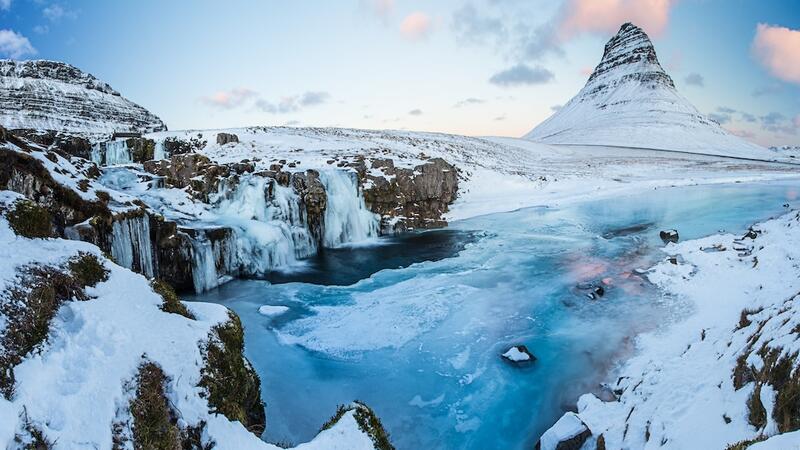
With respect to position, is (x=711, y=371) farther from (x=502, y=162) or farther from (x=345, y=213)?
(x=502, y=162)

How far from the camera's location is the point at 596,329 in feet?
46.4

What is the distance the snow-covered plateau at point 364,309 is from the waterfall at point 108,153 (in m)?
0.17

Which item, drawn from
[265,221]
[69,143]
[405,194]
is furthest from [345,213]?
[69,143]

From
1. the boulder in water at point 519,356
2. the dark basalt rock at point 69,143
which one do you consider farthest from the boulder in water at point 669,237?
the dark basalt rock at point 69,143

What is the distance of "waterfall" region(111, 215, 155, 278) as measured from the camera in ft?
48.6

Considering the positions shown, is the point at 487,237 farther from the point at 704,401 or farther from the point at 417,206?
the point at 704,401

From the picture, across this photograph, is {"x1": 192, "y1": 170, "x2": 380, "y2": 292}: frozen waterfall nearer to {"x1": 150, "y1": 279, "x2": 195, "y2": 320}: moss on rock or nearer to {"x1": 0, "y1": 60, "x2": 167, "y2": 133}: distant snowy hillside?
{"x1": 150, "y1": 279, "x2": 195, "y2": 320}: moss on rock

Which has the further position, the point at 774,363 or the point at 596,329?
the point at 596,329

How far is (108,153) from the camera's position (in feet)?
123

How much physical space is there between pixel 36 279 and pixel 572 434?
28.7 feet

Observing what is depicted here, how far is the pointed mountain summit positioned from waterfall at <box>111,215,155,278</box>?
11815 cm

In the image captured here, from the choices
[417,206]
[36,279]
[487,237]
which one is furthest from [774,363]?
[417,206]

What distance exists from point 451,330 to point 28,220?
11.6 meters

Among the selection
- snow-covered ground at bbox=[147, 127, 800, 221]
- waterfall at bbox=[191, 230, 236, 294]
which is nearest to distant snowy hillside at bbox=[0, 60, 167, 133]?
snow-covered ground at bbox=[147, 127, 800, 221]
